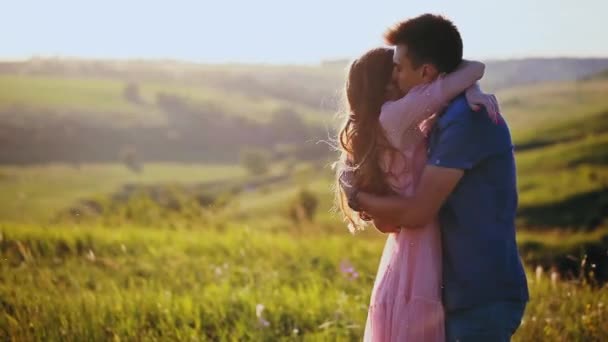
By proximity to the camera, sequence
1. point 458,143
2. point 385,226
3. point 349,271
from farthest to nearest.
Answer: point 349,271, point 385,226, point 458,143

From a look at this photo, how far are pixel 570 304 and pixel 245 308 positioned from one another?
240 cm

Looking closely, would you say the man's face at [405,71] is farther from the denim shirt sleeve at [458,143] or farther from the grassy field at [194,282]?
the grassy field at [194,282]

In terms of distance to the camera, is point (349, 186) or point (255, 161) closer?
point (349, 186)

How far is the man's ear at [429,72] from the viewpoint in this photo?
2.68 meters

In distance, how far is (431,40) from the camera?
2631mm

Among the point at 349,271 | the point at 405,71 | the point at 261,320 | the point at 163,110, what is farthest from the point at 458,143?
the point at 163,110

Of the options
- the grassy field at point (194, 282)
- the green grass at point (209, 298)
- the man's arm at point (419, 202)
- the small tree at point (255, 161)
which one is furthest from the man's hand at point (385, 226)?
the small tree at point (255, 161)

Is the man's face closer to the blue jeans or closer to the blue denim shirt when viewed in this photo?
the blue denim shirt

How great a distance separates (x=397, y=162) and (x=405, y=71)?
0.38m

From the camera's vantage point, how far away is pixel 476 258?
2.64 meters

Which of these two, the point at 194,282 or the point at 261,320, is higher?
the point at 261,320

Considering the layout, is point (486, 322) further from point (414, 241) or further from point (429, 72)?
point (429, 72)

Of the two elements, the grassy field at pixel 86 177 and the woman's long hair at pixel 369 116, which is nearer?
the woman's long hair at pixel 369 116

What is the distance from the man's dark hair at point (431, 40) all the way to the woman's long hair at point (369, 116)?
18cm
